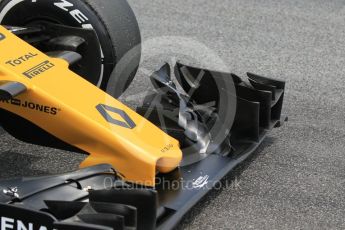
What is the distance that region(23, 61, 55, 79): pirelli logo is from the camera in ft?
10.5

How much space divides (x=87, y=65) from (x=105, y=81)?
15 centimetres

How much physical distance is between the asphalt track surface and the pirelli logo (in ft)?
1.87

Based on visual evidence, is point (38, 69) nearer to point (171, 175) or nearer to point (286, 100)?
point (171, 175)

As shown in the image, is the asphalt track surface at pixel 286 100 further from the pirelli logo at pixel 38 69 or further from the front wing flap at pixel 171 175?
the pirelli logo at pixel 38 69

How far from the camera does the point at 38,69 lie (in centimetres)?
327

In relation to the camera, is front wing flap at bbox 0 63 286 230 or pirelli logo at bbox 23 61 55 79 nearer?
front wing flap at bbox 0 63 286 230

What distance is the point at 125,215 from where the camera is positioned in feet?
8.15

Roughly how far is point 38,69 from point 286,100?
1.98 meters

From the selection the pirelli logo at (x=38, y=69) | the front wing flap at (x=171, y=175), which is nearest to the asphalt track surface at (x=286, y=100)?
the front wing flap at (x=171, y=175)

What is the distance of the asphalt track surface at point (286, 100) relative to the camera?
3.27 m

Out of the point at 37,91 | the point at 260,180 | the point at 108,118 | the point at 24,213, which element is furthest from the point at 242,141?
the point at 24,213

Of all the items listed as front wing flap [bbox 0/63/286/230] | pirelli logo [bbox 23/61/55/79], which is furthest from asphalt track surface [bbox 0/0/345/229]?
pirelli logo [bbox 23/61/55/79]

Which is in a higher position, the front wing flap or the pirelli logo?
the pirelli logo

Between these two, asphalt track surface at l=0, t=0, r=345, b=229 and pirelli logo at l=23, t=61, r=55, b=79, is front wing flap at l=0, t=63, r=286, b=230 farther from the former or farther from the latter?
pirelli logo at l=23, t=61, r=55, b=79
